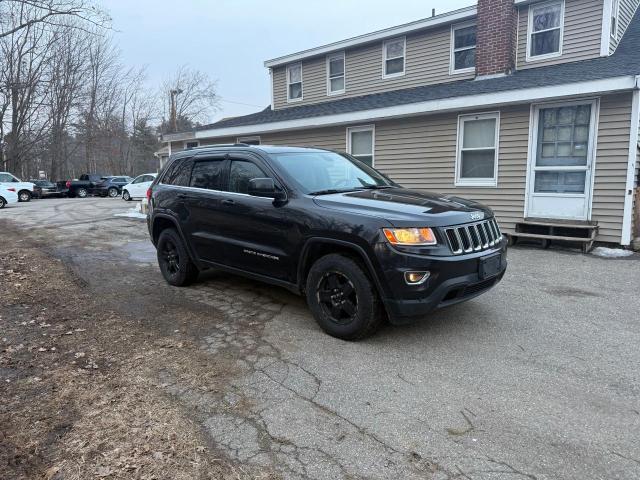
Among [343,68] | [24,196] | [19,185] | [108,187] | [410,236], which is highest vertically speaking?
[343,68]

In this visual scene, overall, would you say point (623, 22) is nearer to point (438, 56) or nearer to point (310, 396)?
point (438, 56)

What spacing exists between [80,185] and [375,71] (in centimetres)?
2445

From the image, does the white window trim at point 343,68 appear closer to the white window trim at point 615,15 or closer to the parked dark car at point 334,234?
the white window trim at point 615,15

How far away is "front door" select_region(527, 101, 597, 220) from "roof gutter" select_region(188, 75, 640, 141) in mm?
536

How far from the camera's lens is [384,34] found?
43.7ft

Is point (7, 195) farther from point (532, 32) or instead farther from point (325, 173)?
point (532, 32)

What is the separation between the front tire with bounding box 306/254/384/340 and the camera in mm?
3857

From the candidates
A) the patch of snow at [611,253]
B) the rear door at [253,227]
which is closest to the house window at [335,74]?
the patch of snow at [611,253]

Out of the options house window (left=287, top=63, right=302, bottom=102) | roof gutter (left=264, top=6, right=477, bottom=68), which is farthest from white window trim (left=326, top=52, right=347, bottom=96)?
house window (left=287, top=63, right=302, bottom=102)

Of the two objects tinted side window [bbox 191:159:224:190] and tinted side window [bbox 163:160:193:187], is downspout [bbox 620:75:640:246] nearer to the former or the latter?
tinted side window [bbox 191:159:224:190]

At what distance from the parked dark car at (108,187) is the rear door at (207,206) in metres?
28.4

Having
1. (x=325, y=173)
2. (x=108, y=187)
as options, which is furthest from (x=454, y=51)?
(x=108, y=187)

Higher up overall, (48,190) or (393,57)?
(393,57)

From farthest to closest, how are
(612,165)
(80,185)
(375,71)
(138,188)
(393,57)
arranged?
(80,185) < (138,188) < (375,71) < (393,57) < (612,165)
